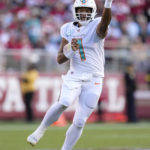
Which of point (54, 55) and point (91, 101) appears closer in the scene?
point (91, 101)

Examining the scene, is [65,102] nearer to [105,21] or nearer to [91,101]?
[91,101]

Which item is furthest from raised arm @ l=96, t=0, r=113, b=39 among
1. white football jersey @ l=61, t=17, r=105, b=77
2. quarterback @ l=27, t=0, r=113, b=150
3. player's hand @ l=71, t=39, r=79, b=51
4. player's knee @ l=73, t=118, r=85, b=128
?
player's knee @ l=73, t=118, r=85, b=128

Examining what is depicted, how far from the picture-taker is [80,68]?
631 cm

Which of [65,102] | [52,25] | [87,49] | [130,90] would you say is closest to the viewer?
[65,102]

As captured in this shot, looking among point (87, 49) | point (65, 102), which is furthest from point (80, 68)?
point (65, 102)

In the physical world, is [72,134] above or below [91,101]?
below

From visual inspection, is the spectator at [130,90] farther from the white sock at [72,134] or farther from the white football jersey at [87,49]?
the white sock at [72,134]

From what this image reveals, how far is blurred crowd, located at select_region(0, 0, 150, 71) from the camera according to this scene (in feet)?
45.7

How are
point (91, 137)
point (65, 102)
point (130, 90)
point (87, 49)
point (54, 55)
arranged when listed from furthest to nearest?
point (54, 55)
point (130, 90)
point (91, 137)
point (87, 49)
point (65, 102)

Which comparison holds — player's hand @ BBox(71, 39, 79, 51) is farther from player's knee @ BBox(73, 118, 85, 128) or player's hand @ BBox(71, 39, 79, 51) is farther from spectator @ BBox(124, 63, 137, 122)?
spectator @ BBox(124, 63, 137, 122)

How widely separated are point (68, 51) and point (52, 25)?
8701mm

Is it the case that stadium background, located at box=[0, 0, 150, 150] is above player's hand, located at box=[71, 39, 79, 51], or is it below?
below

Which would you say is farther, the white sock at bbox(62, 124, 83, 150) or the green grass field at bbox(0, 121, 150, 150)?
the green grass field at bbox(0, 121, 150, 150)

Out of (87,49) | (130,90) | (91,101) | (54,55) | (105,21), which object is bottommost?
(130,90)
